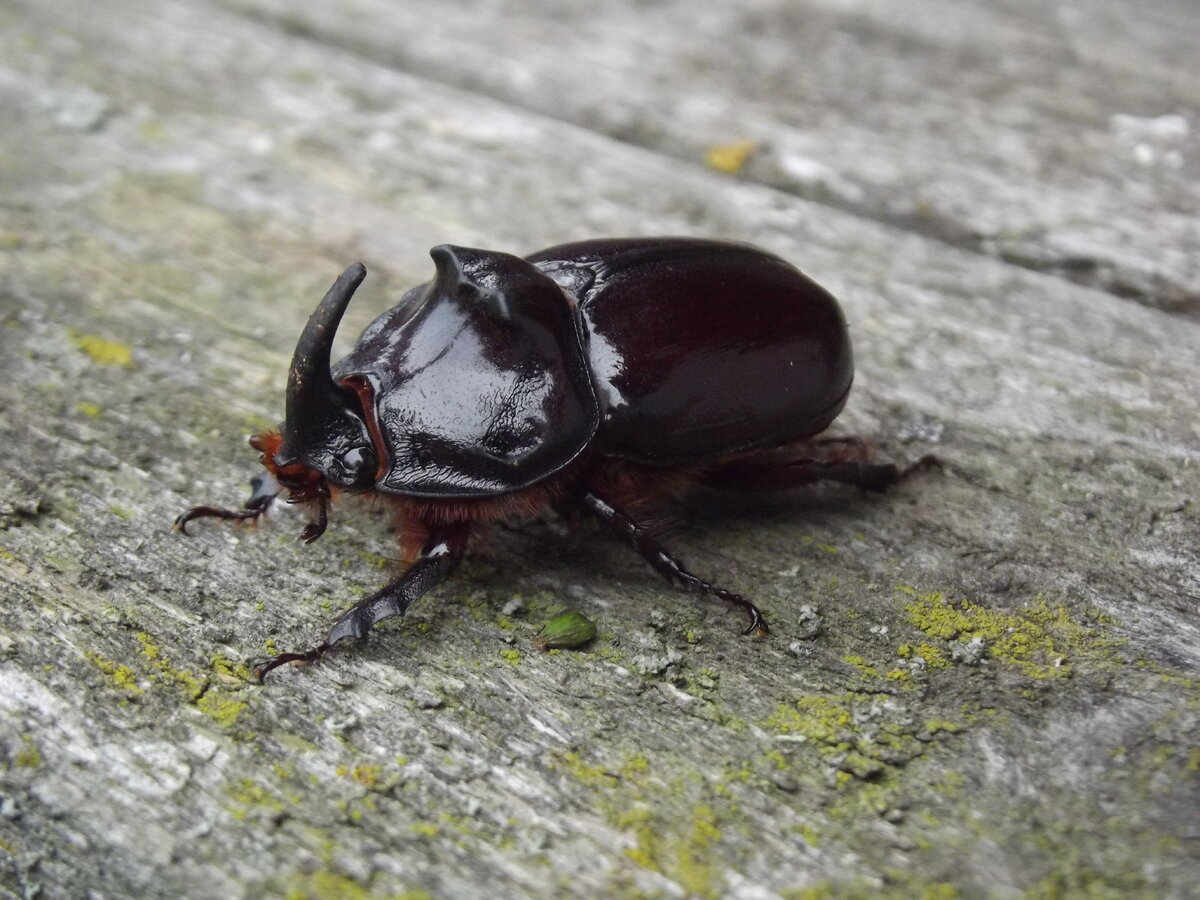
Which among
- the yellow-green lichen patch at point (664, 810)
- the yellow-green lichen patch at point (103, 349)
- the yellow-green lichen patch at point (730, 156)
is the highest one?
the yellow-green lichen patch at point (730, 156)

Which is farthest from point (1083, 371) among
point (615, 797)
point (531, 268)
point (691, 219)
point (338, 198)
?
point (338, 198)

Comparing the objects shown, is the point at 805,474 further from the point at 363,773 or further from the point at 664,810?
the point at 363,773

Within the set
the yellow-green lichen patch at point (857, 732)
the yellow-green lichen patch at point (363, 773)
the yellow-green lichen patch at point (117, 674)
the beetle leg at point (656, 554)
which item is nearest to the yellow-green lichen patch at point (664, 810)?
the yellow-green lichen patch at point (857, 732)

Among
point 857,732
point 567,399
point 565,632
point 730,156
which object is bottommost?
point 565,632

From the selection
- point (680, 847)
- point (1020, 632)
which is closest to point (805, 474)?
point (1020, 632)

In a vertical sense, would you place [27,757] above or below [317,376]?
below

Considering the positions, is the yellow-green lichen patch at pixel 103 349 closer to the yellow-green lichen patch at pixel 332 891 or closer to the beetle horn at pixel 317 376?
the beetle horn at pixel 317 376
